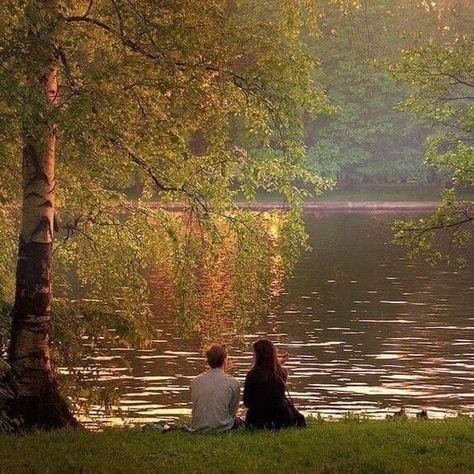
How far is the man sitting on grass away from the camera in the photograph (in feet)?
49.6

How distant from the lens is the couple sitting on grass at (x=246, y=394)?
15.1 metres

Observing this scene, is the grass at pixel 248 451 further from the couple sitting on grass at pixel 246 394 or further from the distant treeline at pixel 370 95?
the distant treeline at pixel 370 95

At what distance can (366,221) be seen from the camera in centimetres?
9275

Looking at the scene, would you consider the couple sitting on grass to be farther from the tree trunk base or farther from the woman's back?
the tree trunk base

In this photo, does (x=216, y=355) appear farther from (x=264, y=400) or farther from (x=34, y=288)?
(x=34, y=288)

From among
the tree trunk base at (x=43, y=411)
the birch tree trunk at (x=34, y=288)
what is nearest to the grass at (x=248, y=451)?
the tree trunk base at (x=43, y=411)

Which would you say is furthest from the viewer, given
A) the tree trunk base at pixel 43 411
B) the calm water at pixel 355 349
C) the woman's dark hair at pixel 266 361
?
the calm water at pixel 355 349

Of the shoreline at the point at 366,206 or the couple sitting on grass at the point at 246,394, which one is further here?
the shoreline at the point at 366,206

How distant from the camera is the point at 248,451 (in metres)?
13.4

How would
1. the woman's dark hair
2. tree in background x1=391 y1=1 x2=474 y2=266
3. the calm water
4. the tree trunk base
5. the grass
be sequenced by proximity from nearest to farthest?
1. the grass
2. the woman's dark hair
3. the tree trunk base
4. tree in background x1=391 y1=1 x2=474 y2=266
5. the calm water

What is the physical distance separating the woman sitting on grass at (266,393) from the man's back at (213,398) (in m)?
0.21

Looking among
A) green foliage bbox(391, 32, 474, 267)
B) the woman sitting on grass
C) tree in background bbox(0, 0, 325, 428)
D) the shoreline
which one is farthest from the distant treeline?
the woman sitting on grass

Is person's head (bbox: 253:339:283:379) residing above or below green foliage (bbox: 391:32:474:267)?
below

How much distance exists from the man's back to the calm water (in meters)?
Result: 8.51
